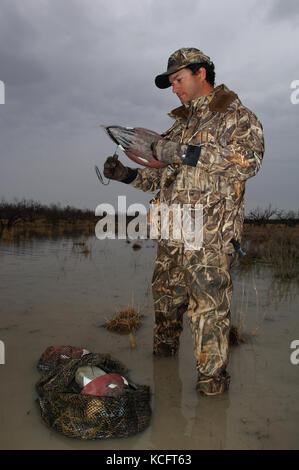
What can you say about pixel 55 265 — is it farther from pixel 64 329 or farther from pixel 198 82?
pixel 198 82

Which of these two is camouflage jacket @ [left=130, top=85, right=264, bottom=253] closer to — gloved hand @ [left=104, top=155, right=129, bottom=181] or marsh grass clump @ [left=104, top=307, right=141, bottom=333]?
gloved hand @ [left=104, top=155, right=129, bottom=181]

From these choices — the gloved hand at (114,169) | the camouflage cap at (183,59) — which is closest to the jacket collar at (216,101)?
the camouflage cap at (183,59)

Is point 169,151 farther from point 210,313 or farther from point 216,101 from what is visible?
point 210,313

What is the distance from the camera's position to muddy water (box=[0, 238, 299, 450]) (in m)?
2.27

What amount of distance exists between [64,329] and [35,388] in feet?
4.47

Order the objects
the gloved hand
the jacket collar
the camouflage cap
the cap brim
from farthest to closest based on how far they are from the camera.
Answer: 1. the gloved hand
2. the cap brim
3. the camouflage cap
4. the jacket collar

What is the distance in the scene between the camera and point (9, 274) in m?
6.72

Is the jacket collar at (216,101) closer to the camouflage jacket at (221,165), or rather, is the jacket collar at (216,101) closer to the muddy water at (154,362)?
the camouflage jacket at (221,165)

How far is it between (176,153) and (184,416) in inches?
73.5

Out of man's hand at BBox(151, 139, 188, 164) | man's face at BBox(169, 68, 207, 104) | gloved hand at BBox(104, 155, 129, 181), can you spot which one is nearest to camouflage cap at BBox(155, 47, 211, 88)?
man's face at BBox(169, 68, 207, 104)

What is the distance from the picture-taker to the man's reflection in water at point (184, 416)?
7.34 ft

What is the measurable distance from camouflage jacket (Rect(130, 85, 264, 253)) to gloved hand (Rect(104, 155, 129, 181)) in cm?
66

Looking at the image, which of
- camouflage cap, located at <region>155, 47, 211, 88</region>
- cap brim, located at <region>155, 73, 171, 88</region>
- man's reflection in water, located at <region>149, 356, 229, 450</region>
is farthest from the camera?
cap brim, located at <region>155, 73, 171, 88</region>

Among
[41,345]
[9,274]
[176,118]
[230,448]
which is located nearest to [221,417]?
[230,448]
